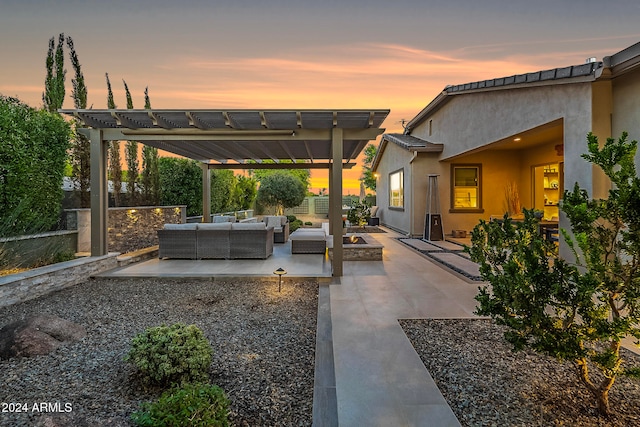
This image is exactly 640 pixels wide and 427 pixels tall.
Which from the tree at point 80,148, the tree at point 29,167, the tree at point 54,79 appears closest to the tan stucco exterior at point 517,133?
the tree at point 29,167

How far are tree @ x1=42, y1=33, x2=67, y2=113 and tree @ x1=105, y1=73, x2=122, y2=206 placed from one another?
1.40 metres

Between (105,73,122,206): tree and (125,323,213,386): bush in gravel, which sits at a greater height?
(105,73,122,206): tree

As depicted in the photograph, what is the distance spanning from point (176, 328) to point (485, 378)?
2.71 m

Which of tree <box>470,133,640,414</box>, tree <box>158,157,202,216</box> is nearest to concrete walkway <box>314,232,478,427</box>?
tree <box>470,133,640,414</box>

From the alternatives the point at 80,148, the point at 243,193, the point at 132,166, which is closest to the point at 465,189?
the point at 243,193

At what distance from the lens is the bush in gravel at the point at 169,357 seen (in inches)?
97.2

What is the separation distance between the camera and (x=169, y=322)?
404 cm

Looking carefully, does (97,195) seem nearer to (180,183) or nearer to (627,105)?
(180,183)

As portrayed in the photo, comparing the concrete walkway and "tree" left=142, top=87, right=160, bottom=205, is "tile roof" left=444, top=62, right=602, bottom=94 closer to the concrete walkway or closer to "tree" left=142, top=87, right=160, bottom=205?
the concrete walkway

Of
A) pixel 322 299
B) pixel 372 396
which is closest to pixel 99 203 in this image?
pixel 322 299

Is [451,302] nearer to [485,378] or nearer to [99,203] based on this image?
[485,378]

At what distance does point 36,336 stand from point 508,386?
176 inches

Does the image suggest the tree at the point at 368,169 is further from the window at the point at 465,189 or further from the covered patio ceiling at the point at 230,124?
the covered patio ceiling at the point at 230,124

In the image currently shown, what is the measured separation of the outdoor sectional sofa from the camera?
7.62 m
